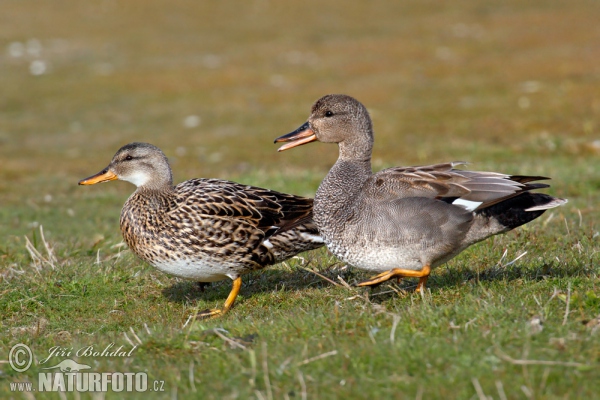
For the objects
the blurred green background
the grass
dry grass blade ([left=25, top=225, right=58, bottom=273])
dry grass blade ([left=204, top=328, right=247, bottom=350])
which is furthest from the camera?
the blurred green background

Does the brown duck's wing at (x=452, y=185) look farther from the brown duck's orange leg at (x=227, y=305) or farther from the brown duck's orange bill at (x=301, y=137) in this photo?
the brown duck's orange leg at (x=227, y=305)

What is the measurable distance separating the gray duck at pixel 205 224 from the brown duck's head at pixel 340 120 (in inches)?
28.6

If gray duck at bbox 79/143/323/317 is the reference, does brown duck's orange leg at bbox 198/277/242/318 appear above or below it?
below

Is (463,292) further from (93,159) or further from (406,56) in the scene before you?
(406,56)

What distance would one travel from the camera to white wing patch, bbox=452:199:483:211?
5.34 meters

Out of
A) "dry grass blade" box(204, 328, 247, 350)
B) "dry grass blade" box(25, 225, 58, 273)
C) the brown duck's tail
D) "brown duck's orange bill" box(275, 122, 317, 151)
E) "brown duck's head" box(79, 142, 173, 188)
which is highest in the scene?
"brown duck's orange bill" box(275, 122, 317, 151)

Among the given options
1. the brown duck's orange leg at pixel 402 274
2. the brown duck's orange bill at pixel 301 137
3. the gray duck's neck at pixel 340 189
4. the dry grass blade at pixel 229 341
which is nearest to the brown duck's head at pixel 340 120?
the brown duck's orange bill at pixel 301 137

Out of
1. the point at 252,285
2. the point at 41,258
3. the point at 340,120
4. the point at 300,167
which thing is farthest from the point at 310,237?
the point at 300,167

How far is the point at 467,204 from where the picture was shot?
5.38m

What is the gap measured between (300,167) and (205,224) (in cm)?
912

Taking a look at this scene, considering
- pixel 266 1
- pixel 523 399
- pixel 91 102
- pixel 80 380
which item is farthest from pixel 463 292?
pixel 266 1

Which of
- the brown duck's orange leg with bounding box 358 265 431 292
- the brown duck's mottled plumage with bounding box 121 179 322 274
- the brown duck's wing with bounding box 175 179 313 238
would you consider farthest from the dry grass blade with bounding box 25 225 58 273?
the brown duck's orange leg with bounding box 358 265 431 292

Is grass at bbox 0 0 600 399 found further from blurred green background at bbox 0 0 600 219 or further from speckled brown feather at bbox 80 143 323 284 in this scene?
speckled brown feather at bbox 80 143 323 284

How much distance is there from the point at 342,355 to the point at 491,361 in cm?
80
